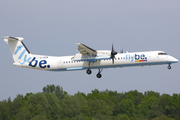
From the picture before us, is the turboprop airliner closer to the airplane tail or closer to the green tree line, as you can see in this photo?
the airplane tail

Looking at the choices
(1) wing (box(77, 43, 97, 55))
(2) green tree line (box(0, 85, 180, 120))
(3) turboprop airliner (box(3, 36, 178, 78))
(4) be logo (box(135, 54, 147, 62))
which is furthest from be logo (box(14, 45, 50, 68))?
(2) green tree line (box(0, 85, 180, 120))

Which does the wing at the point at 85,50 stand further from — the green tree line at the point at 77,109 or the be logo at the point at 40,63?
the green tree line at the point at 77,109

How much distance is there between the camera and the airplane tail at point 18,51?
39.8 m

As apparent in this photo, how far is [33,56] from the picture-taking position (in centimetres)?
3956

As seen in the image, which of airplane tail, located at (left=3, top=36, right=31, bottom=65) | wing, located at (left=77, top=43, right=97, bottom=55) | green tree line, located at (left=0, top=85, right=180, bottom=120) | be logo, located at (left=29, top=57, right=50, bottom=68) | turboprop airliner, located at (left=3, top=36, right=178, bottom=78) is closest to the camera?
wing, located at (left=77, top=43, right=97, bottom=55)

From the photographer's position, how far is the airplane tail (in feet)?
130

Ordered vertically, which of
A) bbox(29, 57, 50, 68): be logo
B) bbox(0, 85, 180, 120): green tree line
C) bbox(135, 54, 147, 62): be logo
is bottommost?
bbox(0, 85, 180, 120): green tree line

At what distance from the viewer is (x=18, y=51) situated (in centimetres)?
4006

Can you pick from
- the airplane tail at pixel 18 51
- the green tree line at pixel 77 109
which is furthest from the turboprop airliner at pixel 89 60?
the green tree line at pixel 77 109

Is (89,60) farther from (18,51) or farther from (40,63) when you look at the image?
(18,51)

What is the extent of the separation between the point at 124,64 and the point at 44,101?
1359 inches

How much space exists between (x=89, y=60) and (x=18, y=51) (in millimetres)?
10318

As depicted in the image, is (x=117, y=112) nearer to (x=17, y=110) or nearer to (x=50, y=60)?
(x=17, y=110)

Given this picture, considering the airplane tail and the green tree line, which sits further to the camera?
the green tree line
